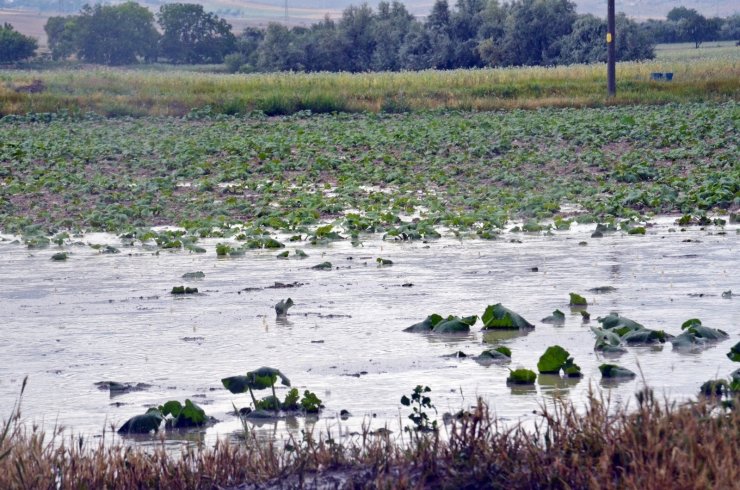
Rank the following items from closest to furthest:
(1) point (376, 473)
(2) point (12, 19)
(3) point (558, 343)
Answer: (1) point (376, 473)
(3) point (558, 343)
(2) point (12, 19)

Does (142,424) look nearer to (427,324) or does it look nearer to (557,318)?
(427,324)

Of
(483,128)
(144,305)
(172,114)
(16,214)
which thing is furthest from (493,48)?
(144,305)

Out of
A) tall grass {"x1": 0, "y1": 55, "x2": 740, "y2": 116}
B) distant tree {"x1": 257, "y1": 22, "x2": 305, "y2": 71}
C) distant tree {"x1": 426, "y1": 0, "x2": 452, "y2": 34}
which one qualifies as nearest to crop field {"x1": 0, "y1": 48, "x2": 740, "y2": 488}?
tall grass {"x1": 0, "y1": 55, "x2": 740, "y2": 116}

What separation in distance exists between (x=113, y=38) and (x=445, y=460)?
104682 mm

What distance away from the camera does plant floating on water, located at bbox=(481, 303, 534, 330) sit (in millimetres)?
9648

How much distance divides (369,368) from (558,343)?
1553 mm

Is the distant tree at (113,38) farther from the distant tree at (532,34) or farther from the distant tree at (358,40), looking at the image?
the distant tree at (532,34)

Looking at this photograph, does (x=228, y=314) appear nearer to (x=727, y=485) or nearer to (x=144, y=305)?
(x=144, y=305)

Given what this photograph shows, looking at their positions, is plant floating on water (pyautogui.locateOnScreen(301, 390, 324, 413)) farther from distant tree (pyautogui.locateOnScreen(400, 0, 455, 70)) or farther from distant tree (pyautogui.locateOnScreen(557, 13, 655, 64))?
distant tree (pyautogui.locateOnScreen(400, 0, 455, 70))

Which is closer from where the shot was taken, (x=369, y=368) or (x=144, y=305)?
(x=369, y=368)

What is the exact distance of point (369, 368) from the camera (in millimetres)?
8711

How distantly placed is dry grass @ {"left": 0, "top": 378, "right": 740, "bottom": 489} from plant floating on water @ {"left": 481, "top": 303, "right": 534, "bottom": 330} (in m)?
3.59

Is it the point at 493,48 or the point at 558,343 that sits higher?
the point at 493,48

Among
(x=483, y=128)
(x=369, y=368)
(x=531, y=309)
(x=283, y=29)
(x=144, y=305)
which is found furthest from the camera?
(x=283, y=29)
